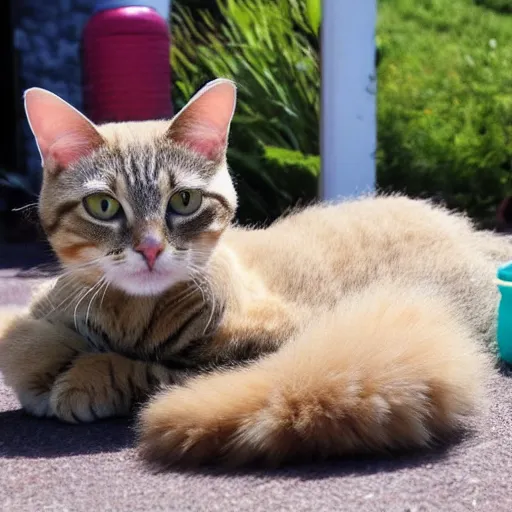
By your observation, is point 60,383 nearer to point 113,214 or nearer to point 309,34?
point 113,214

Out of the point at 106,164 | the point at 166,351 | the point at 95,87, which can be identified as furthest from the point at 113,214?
the point at 95,87

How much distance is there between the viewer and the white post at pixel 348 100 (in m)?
3.22

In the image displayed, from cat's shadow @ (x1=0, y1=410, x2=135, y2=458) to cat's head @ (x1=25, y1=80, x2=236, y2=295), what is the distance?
26 centimetres

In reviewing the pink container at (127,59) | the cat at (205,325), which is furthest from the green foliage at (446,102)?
the cat at (205,325)

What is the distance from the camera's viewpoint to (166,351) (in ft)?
5.43

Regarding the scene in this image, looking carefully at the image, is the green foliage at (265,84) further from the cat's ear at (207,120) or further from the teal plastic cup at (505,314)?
the cat's ear at (207,120)

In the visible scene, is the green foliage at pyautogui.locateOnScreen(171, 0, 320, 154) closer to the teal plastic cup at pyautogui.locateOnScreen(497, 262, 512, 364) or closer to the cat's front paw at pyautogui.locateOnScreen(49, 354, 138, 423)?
the teal plastic cup at pyautogui.locateOnScreen(497, 262, 512, 364)

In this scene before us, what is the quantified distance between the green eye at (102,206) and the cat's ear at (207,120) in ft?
0.67

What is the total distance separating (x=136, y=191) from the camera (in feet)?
5.09

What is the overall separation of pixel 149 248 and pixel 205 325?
0.23 m

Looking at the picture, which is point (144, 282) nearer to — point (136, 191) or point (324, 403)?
point (136, 191)

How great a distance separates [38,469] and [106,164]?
1.92ft

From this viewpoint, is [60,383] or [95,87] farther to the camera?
[95,87]

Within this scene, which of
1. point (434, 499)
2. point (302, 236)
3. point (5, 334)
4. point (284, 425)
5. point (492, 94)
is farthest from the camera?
point (492, 94)
